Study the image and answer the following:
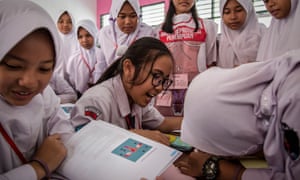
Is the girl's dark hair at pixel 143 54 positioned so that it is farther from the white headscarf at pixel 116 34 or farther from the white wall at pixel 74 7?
the white wall at pixel 74 7

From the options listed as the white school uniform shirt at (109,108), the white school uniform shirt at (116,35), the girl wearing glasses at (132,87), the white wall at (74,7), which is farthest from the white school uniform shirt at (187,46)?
the white wall at (74,7)

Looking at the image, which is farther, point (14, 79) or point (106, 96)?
point (106, 96)

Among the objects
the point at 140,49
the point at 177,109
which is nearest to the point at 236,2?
the point at 177,109

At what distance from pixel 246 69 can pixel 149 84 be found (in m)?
0.41

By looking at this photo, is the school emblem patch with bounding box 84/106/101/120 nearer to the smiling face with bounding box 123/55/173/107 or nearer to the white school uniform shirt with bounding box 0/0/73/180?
the white school uniform shirt with bounding box 0/0/73/180

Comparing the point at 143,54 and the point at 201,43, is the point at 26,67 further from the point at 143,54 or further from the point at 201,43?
the point at 201,43

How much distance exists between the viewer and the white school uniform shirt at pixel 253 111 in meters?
0.47

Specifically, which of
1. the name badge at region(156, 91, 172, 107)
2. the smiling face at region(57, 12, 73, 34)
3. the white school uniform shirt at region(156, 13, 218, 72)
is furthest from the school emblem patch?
the smiling face at region(57, 12, 73, 34)

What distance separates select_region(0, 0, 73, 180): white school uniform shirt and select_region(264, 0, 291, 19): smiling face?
1217mm

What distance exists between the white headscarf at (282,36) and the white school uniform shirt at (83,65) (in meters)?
1.57

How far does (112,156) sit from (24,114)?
0.84 feet

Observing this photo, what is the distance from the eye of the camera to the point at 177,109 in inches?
63.4

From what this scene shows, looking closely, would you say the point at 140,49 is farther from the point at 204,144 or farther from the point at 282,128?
the point at 282,128

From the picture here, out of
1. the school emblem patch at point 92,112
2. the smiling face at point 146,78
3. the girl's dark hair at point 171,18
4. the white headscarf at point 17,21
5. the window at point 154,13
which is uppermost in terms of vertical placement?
the window at point 154,13
